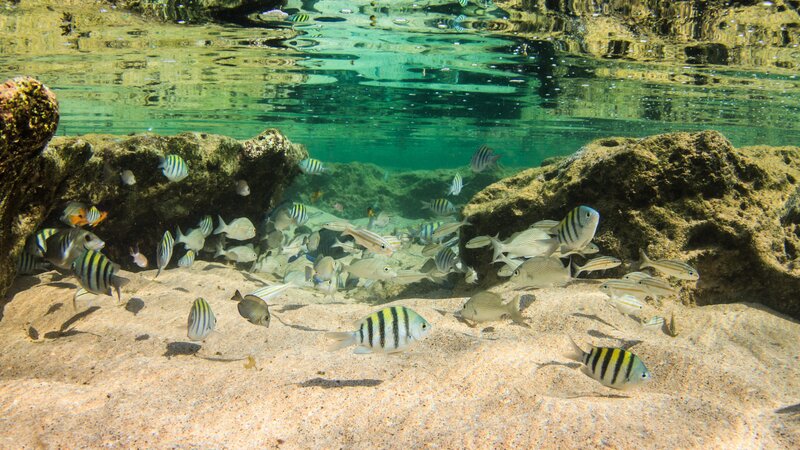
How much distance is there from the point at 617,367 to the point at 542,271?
1.55 meters

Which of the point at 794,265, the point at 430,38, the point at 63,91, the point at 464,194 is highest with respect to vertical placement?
the point at 430,38

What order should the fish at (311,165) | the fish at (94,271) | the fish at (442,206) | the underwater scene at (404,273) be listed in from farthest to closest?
the fish at (311,165)
the fish at (442,206)
the fish at (94,271)
the underwater scene at (404,273)

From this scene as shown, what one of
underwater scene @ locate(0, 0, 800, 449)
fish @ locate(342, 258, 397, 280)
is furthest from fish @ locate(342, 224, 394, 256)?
fish @ locate(342, 258, 397, 280)

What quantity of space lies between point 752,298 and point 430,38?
10965 mm

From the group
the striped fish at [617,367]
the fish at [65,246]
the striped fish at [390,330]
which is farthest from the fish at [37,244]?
the striped fish at [617,367]

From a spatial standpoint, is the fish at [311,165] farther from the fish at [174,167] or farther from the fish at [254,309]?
the fish at [254,309]

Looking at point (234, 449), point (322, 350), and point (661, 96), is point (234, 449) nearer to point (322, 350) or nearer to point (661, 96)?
point (322, 350)

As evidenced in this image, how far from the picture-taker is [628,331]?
15.9 ft

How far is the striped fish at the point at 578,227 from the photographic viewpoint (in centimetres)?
417

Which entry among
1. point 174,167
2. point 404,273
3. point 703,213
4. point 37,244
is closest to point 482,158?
point 404,273

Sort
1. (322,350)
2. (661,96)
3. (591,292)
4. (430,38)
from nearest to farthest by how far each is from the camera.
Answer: (322,350)
(591,292)
(430,38)
(661,96)

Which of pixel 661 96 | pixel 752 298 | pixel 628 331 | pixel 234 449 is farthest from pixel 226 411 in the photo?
pixel 661 96

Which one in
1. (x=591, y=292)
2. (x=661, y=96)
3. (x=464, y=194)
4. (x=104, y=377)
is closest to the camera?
(x=104, y=377)

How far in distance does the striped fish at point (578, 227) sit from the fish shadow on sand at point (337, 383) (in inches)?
99.3
